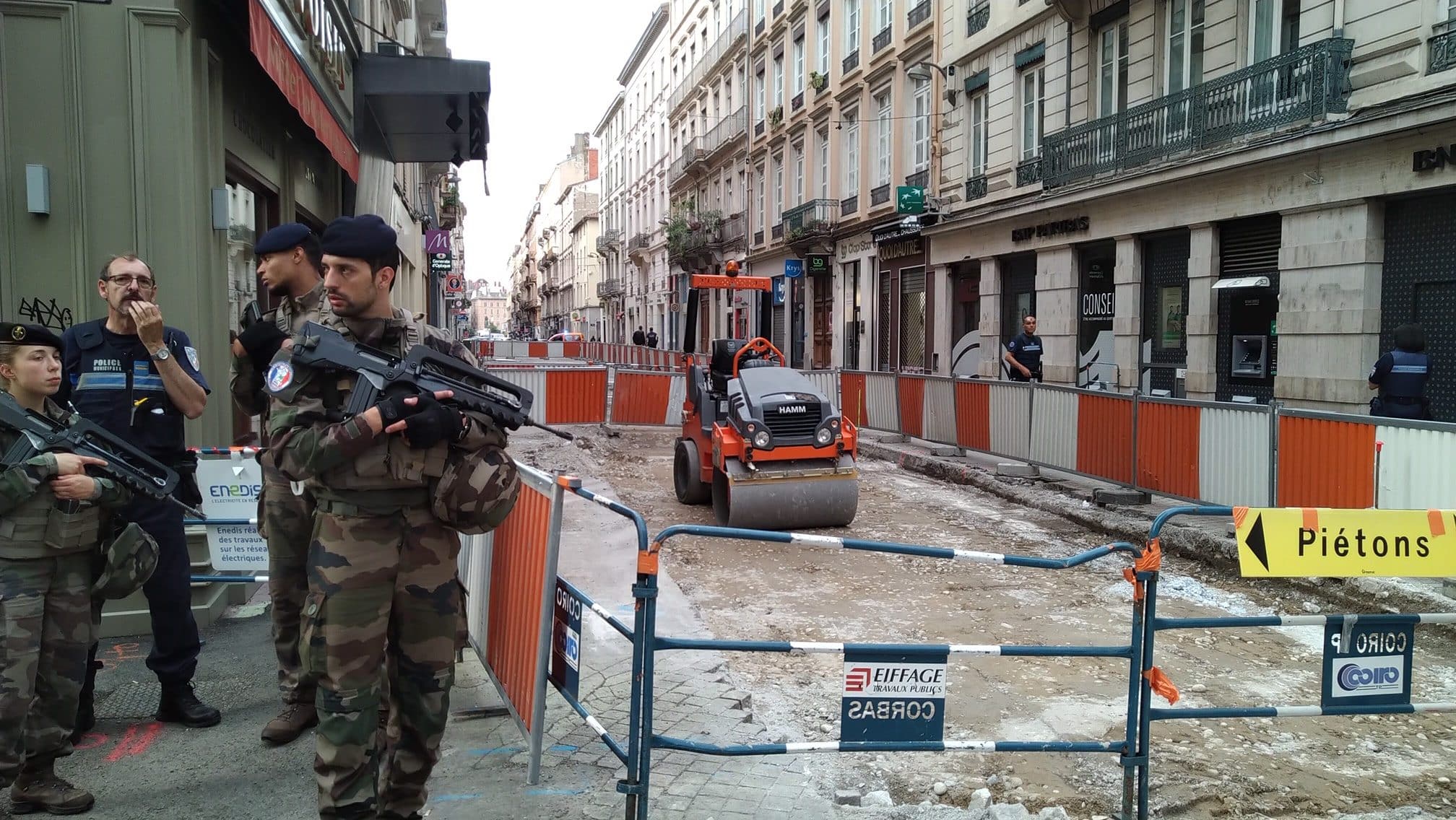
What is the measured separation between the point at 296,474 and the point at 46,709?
1.49m

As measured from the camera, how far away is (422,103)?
10867 millimetres

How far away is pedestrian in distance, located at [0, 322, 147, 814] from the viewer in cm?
329

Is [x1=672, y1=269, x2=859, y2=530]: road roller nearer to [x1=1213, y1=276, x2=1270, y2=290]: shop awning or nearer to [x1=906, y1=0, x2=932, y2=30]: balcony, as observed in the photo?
[x1=1213, y1=276, x2=1270, y2=290]: shop awning

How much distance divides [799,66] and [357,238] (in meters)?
32.2

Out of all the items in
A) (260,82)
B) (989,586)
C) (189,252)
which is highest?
(260,82)

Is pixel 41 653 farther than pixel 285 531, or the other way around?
pixel 285 531

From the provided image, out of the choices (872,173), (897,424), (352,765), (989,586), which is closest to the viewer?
(352,765)

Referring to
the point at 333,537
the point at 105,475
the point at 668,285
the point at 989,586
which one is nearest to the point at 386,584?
the point at 333,537

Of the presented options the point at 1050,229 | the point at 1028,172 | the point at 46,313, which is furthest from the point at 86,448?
the point at 1028,172

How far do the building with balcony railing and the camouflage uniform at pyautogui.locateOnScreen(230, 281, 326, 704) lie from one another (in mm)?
11898

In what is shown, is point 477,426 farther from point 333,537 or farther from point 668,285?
point 668,285

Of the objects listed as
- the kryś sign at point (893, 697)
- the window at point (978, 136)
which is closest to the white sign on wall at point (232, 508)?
the kryś sign at point (893, 697)

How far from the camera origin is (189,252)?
18.4 feet

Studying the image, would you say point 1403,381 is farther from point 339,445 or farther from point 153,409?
point 153,409
